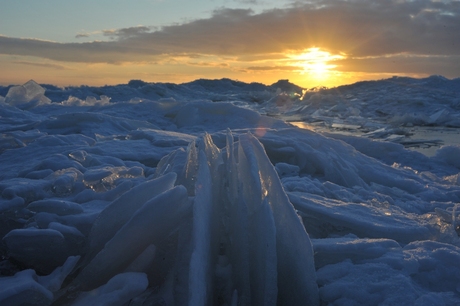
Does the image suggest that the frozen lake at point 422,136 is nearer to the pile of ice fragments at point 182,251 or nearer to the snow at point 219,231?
the snow at point 219,231

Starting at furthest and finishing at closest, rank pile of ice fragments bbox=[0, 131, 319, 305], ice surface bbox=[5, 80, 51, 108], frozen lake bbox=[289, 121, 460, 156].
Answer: ice surface bbox=[5, 80, 51, 108] < frozen lake bbox=[289, 121, 460, 156] < pile of ice fragments bbox=[0, 131, 319, 305]

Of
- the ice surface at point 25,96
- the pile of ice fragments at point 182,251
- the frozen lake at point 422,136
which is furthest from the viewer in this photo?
the ice surface at point 25,96

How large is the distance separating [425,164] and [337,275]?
520 cm

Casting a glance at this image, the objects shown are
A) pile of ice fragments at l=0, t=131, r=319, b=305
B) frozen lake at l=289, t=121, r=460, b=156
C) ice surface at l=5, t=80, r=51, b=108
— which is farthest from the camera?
ice surface at l=5, t=80, r=51, b=108

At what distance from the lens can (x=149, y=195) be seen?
2561 millimetres

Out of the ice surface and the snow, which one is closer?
the snow

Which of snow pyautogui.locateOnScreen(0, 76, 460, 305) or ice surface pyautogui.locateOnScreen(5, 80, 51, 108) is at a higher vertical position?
snow pyautogui.locateOnScreen(0, 76, 460, 305)

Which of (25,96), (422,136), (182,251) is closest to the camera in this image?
(182,251)

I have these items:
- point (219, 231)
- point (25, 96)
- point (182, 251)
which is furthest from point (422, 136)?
point (25, 96)

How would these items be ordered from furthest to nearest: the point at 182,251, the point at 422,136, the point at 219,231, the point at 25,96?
the point at 25,96
the point at 422,136
the point at 219,231
the point at 182,251

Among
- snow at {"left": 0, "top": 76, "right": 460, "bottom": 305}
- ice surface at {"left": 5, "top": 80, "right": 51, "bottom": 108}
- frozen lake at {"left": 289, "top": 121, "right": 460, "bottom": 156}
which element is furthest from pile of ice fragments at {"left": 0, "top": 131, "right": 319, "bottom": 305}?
ice surface at {"left": 5, "top": 80, "right": 51, "bottom": 108}

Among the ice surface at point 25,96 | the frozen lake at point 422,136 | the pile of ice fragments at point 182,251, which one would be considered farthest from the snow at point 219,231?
the ice surface at point 25,96

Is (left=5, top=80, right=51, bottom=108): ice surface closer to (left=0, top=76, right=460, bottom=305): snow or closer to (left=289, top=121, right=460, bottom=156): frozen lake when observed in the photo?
(left=0, top=76, right=460, bottom=305): snow

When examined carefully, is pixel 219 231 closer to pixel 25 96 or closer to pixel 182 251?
pixel 182 251
